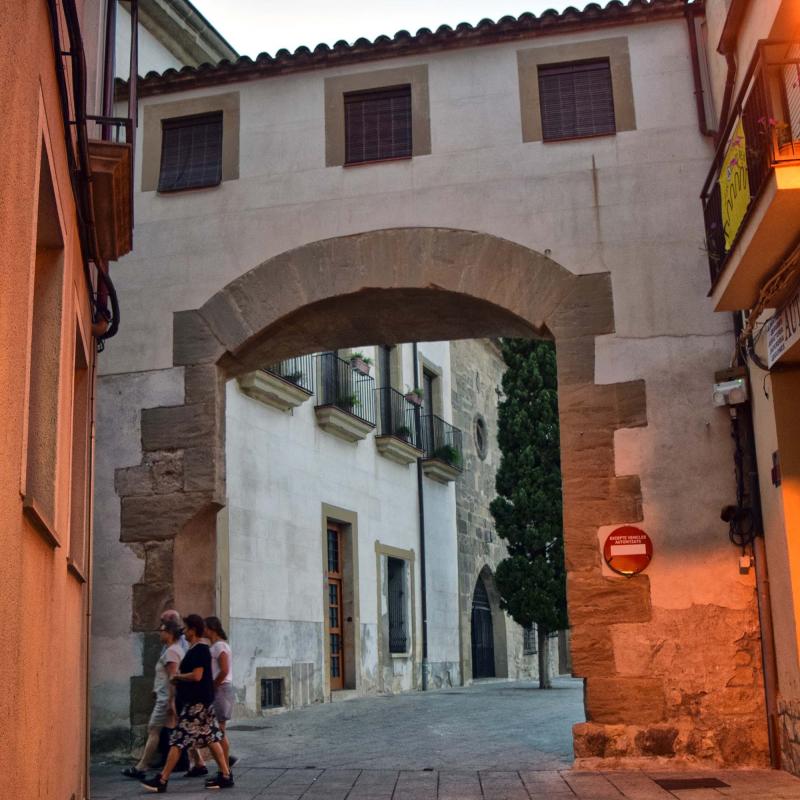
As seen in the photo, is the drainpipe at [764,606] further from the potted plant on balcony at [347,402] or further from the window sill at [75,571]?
the potted plant on balcony at [347,402]

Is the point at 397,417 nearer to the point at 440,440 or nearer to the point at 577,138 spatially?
the point at 440,440

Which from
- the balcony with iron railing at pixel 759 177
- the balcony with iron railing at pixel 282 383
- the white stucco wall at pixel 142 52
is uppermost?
the white stucco wall at pixel 142 52

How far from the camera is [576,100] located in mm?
9930

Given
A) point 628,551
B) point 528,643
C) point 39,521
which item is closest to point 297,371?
point 628,551

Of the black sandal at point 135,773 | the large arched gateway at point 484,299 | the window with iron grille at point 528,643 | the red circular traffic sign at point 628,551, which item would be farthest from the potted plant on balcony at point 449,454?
the black sandal at point 135,773

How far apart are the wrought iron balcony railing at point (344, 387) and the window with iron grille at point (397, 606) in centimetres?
290

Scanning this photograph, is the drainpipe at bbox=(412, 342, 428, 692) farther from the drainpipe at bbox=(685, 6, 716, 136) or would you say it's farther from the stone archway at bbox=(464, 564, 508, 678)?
the drainpipe at bbox=(685, 6, 716, 136)

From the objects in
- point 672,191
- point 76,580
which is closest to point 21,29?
point 76,580

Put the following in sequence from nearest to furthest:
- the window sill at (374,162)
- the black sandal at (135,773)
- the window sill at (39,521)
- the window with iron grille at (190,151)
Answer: the window sill at (39,521)
the black sandal at (135,773)
the window sill at (374,162)
the window with iron grille at (190,151)

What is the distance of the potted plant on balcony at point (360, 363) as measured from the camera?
1853 centimetres

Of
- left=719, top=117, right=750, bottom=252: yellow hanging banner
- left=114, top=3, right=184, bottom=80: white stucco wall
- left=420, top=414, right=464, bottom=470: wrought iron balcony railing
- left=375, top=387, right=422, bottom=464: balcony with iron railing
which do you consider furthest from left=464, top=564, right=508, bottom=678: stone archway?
left=719, top=117, right=750, bottom=252: yellow hanging banner

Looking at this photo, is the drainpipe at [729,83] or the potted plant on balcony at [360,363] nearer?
the drainpipe at [729,83]

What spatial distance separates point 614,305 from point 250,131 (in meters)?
3.80

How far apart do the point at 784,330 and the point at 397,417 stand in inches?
522
